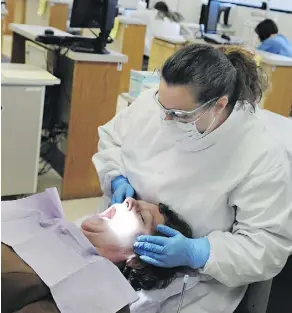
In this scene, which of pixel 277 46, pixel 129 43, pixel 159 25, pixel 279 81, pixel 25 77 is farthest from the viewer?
pixel 159 25

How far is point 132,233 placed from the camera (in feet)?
4.66

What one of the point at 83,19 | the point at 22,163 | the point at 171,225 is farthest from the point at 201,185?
the point at 83,19

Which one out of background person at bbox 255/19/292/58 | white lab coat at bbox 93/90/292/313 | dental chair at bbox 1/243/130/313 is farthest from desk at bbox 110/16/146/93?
dental chair at bbox 1/243/130/313

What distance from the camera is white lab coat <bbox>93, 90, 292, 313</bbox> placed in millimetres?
1314

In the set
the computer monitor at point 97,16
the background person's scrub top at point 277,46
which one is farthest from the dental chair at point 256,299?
the background person's scrub top at point 277,46

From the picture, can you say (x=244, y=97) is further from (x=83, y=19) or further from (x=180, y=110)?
(x=83, y=19)

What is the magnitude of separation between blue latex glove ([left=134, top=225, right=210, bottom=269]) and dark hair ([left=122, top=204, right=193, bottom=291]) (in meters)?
0.05

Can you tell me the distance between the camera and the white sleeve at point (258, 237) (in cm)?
131

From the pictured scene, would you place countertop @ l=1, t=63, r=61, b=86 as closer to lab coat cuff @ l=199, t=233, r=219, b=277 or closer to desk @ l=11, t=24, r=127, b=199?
desk @ l=11, t=24, r=127, b=199

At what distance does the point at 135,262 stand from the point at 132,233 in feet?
0.27

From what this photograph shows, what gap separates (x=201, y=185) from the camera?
142cm

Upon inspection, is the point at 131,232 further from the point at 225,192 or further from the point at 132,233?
the point at 225,192

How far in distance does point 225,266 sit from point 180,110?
428mm

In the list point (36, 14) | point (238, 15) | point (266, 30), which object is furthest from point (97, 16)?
point (238, 15)
